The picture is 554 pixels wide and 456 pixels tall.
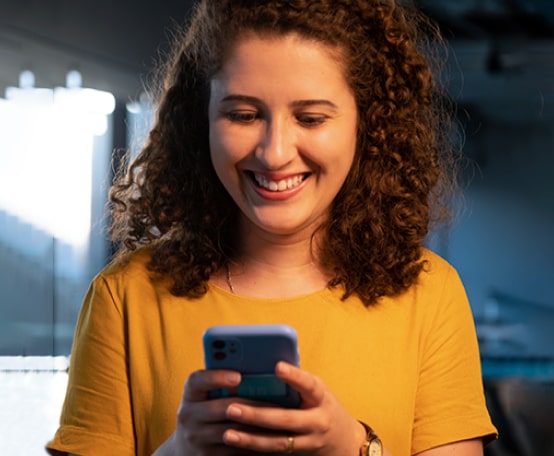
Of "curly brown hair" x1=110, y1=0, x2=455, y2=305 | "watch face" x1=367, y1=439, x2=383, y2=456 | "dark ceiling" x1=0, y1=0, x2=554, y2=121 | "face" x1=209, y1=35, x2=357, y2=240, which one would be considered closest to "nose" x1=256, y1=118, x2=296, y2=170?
"face" x1=209, y1=35, x2=357, y2=240

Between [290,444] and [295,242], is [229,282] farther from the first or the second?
[290,444]

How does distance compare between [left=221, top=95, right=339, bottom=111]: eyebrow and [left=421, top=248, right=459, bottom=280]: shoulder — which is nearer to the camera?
[left=221, top=95, right=339, bottom=111]: eyebrow

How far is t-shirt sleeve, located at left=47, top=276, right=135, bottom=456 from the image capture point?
4.20 feet

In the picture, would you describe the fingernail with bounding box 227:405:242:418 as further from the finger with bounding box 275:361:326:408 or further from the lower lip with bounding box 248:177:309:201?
the lower lip with bounding box 248:177:309:201

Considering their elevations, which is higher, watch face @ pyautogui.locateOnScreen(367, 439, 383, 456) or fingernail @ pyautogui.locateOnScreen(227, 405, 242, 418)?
fingernail @ pyautogui.locateOnScreen(227, 405, 242, 418)

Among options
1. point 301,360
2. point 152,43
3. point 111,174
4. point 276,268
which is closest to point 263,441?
point 301,360

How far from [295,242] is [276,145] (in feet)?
0.74

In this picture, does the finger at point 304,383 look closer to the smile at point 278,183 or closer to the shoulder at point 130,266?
the smile at point 278,183

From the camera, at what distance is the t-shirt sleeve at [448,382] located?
1306 mm

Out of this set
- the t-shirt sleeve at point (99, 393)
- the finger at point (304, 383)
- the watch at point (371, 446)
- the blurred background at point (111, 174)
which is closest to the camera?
the finger at point (304, 383)

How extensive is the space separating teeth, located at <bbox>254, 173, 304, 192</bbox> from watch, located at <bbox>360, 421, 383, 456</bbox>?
1.08ft

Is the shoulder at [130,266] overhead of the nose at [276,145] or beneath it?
beneath

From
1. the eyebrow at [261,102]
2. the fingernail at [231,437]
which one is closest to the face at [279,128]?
the eyebrow at [261,102]

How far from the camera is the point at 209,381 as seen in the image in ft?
3.38
